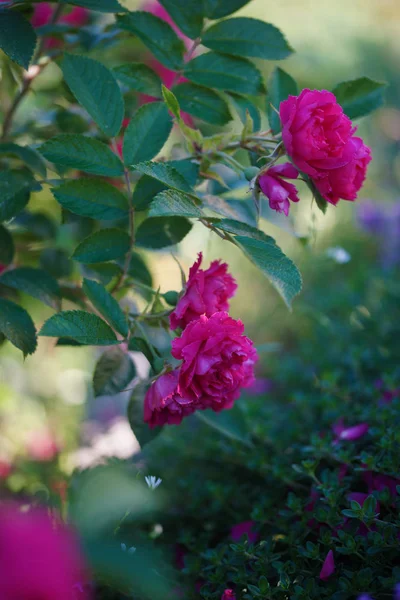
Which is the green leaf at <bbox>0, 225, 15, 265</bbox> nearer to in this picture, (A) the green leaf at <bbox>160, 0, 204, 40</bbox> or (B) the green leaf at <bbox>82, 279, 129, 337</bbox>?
(B) the green leaf at <bbox>82, 279, 129, 337</bbox>

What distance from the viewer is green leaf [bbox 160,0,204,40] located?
0.76 meters

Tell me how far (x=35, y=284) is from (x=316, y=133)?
1.39 ft

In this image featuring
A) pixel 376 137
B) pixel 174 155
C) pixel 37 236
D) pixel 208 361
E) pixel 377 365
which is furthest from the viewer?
pixel 376 137

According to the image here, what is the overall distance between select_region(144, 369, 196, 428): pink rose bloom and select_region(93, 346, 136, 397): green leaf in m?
0.09

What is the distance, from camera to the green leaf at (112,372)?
71cm

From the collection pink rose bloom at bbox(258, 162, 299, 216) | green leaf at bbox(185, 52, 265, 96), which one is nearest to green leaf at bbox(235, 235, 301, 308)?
pink rose bloom at bbox(258, 162, 299, 216)

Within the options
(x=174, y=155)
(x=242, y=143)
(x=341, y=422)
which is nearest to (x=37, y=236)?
(x=174, y=155)

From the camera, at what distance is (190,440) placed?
120 cm

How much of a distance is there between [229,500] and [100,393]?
35cm

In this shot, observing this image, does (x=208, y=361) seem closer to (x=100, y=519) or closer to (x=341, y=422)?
(x=100, y=519)

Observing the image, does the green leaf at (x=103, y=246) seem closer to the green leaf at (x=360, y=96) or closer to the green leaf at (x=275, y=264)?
the green leaf at (x=275, y=264)

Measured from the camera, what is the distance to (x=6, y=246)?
81 cm

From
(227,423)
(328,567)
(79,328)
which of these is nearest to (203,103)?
(79,328)

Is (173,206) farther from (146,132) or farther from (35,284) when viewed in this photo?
(35,284)
